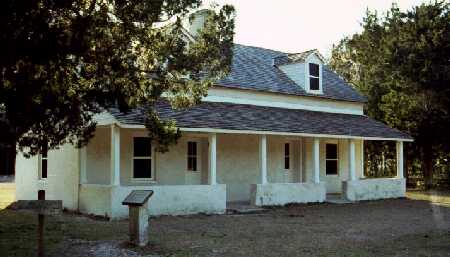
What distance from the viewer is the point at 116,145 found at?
52.3ft

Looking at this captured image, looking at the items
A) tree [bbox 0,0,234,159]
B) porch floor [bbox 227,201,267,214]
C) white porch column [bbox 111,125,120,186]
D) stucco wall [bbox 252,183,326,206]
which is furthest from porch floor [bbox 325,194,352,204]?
tree [bbox 0,0,234,159]

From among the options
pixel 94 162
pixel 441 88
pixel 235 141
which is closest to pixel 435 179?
pixel 441 88

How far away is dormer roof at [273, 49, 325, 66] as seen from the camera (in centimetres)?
2500

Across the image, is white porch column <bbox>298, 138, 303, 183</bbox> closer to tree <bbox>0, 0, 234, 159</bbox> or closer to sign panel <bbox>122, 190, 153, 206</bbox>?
tree <bbox>0, 0, 234, 159</bbox>

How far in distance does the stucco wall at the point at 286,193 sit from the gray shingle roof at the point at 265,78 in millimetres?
4416

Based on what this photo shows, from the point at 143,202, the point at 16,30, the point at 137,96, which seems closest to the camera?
the point at 16,30

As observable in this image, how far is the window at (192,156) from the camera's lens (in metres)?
20.0

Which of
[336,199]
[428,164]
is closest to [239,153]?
[336,199]

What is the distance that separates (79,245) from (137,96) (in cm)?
342

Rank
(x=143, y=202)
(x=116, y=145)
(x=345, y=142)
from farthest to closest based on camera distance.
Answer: (x=345, y=142)
(x=116, y=145)
(x=143, y=202)

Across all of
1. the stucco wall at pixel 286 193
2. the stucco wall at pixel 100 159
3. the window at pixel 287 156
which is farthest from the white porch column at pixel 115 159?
the window at pixel 287 156

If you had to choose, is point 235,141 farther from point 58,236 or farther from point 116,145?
point 58,236

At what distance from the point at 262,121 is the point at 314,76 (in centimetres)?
628

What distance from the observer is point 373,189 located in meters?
23.5
